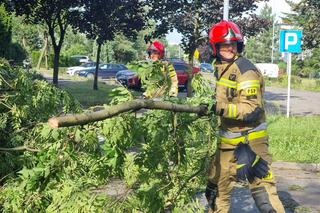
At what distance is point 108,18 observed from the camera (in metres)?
19.1

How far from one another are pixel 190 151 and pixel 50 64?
54.2 metres

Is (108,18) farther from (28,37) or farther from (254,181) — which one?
(28,37)

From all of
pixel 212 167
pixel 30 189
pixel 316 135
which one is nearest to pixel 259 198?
pixel 212 167

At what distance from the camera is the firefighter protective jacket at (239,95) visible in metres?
3.90

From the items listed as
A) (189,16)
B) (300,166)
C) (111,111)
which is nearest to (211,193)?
(111,111)

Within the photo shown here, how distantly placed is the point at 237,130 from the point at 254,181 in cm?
45

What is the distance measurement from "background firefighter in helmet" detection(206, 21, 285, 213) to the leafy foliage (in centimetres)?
40

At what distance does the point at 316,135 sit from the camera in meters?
10.8

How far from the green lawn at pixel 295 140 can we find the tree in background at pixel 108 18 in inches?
318

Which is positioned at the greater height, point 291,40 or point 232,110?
point 291,40

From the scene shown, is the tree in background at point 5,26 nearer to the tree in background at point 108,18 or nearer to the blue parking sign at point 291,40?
the tree in background at point 108,18

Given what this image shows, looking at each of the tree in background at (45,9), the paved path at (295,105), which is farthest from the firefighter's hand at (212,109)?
the paved path at (295,105)

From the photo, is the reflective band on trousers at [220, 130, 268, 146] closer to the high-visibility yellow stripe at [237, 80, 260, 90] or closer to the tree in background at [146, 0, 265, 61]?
the high-visibility yellow stripe at [237, 80, 260, 90]

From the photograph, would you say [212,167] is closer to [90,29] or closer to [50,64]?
[90,29]
